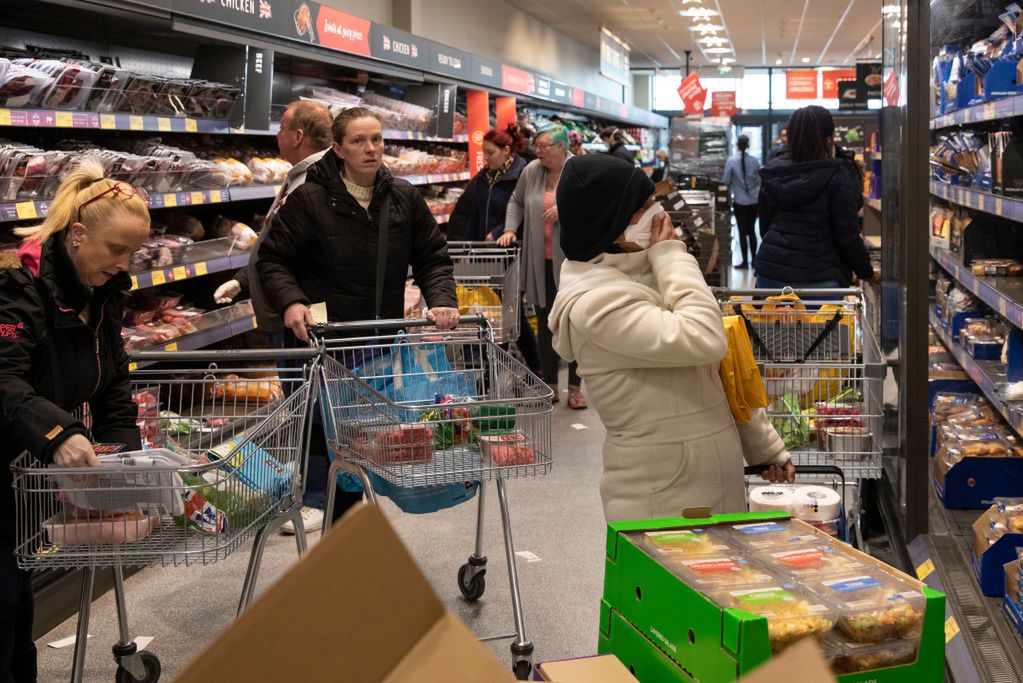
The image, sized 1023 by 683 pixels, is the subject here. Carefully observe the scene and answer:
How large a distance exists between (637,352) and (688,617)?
0.98m

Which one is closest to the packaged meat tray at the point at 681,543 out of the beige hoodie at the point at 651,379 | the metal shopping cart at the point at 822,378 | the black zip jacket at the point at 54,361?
the beige hoodie at the point at 651,379

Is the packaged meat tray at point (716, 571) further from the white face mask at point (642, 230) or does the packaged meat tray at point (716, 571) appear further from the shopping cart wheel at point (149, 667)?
the shopping cart wheel at point (149, 667)

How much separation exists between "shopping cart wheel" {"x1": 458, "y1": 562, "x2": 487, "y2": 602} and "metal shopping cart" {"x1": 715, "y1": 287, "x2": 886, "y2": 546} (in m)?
1.19

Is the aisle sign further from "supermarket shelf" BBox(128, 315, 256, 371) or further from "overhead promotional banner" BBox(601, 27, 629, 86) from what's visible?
"supermarket shelf" BBox(128, 315, 256, 371)

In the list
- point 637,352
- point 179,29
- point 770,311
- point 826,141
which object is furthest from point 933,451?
point 179,29

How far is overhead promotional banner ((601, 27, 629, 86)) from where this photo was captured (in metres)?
14.8

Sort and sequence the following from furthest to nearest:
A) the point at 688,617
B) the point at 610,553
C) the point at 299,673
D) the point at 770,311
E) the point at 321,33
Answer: the point at 321,33 < the point at 770,311 < the point at 610,553 < the point at 688,617 < the point at 299,673

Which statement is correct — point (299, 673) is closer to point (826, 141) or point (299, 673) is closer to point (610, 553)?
point (610, 553)

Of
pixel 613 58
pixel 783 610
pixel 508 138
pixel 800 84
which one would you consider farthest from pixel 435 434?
pixel 800 84

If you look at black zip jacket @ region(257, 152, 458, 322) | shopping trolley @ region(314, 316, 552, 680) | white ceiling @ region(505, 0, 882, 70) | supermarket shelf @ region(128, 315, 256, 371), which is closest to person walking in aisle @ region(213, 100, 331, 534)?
black zip jacket @ region(257, 152, 458, 322)

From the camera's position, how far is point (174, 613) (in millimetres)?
3885

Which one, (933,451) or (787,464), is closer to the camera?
(787,464)

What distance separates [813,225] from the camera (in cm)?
530

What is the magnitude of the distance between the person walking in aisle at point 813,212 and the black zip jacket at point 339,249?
2074 millimetres
